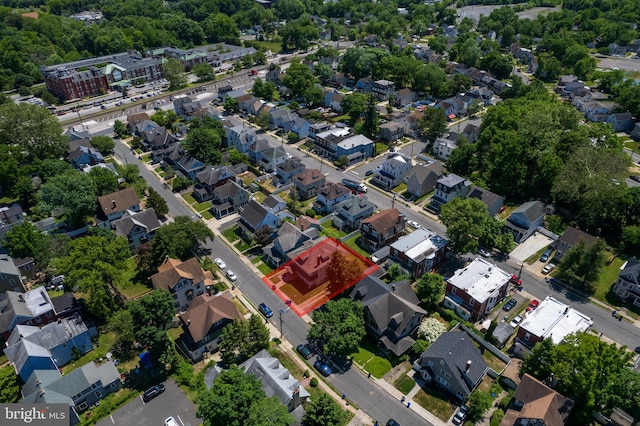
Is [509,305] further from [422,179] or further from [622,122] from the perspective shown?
[622,122]

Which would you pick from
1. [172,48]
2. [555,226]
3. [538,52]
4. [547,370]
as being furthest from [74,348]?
[538,52]

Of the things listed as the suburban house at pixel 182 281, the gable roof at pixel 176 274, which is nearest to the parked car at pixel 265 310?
the suburban house at pixel 182 281

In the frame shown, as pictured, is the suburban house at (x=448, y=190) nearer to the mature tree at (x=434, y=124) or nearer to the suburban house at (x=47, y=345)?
the mature tree at (x=434, y=124)

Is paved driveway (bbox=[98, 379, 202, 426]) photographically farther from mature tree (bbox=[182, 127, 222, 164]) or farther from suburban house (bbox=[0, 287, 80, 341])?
mature tree (bbox=[182, 127, 222, 164])

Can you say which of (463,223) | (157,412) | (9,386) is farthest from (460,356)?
(9,386)

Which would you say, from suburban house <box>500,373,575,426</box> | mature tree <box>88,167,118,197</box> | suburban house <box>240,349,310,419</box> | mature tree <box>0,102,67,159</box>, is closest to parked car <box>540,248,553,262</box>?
suburban house <box>500,373,575,426</box>
